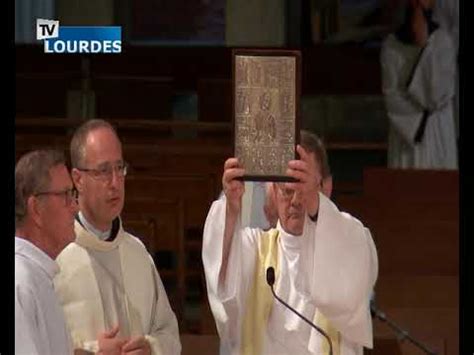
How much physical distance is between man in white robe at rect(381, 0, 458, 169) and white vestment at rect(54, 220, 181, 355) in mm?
4261

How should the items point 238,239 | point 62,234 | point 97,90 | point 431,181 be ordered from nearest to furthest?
point 62,234 → point 238,239 → point 431,181 → point 97,90

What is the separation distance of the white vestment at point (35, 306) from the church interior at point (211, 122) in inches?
74.6

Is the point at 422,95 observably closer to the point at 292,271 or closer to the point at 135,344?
the point at 292,271

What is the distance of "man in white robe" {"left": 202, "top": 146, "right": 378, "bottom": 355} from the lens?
5.26 m

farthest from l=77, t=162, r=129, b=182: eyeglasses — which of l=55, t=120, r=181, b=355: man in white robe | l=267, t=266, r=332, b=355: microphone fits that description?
l=267, t=266, r=332, b=355: microphone

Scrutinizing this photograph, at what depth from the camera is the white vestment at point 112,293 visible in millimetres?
5504

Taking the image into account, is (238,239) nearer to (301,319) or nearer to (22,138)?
(301,319)

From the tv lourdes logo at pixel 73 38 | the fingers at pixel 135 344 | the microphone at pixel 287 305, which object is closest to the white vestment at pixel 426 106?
the tv lourdes logo at pixel 73 38

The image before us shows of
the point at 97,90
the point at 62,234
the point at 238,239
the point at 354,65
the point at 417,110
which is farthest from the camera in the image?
the point at 354,65

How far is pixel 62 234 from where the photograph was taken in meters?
4.84

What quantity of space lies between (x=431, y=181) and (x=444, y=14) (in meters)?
1.84

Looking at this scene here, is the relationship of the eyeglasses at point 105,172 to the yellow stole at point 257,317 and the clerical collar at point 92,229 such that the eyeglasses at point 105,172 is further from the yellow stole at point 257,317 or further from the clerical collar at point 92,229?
the yellow stole at point 257,317

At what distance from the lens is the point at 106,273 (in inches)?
222

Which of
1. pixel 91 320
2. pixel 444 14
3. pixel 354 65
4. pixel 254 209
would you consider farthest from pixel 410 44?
pixel 91 320
